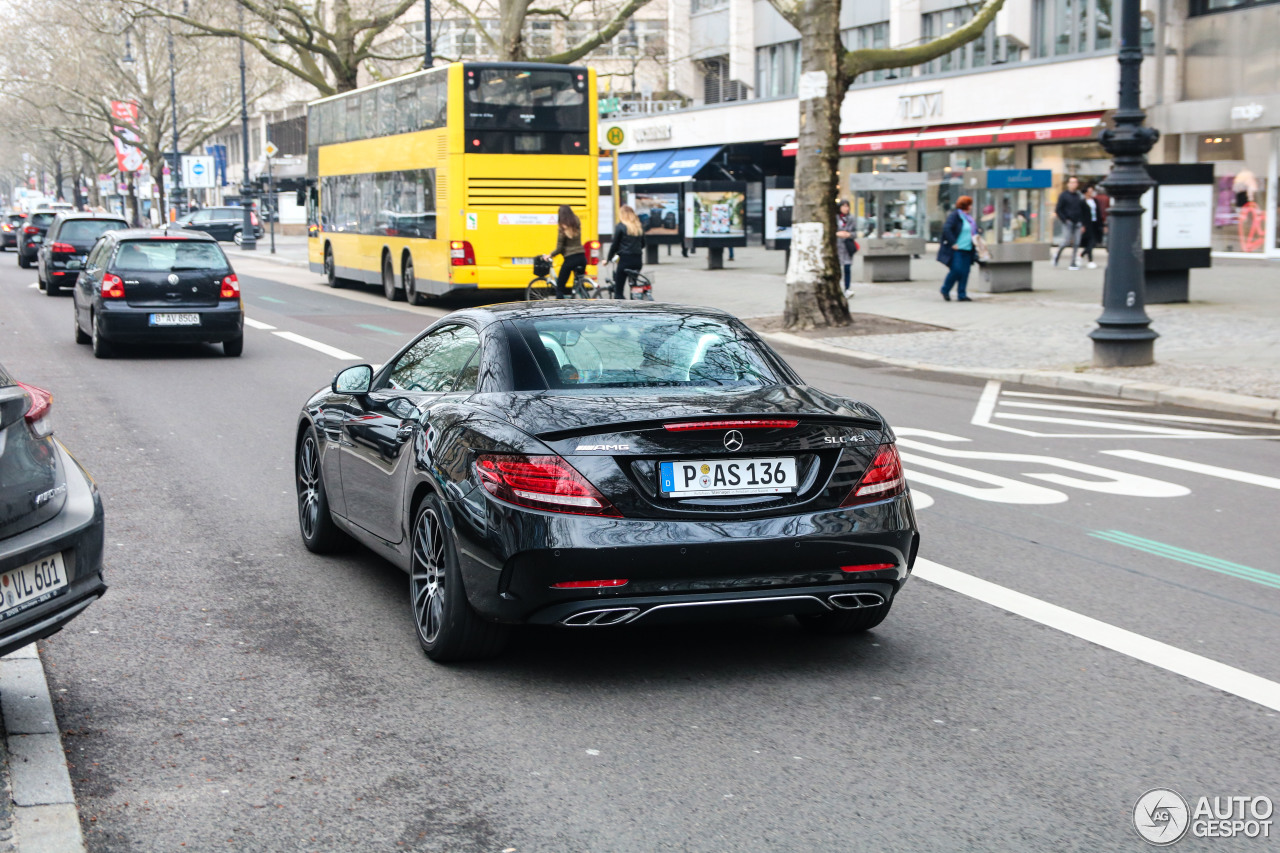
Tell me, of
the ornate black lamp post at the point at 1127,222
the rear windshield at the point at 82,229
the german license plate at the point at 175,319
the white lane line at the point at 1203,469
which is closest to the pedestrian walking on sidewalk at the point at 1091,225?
the ornate black lamp post at the point at 1127,222

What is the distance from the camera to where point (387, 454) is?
20.3 ft

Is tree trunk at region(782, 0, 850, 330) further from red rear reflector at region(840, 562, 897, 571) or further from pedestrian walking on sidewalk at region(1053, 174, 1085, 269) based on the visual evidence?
red rear reflector at region(840, 562, 897, 571)

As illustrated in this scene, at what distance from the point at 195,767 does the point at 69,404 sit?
983cm

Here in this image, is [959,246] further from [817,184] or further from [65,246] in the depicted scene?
[65,246]

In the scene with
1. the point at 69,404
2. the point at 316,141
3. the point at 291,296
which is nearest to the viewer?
the point at 69,404

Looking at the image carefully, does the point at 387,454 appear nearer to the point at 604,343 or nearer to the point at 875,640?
the point at 604,343

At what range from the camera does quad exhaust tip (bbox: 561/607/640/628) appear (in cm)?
505

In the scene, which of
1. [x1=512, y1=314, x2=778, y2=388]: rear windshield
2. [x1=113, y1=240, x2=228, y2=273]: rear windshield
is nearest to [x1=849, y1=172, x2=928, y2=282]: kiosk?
[x1=113, y1=240, x2=228, y2=273]: rear windshield

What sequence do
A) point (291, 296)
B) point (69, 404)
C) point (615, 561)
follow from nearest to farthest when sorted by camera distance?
point (615, 561) < point (69, 404) < point (291, 296)

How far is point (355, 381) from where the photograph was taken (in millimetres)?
6758

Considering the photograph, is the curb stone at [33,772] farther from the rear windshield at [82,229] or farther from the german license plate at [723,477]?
the rear windshield at [82,229]

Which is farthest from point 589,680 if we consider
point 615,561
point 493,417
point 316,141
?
point 316,141

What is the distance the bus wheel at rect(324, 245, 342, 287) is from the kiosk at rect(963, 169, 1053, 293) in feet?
45.5

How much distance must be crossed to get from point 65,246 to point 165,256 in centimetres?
1416
